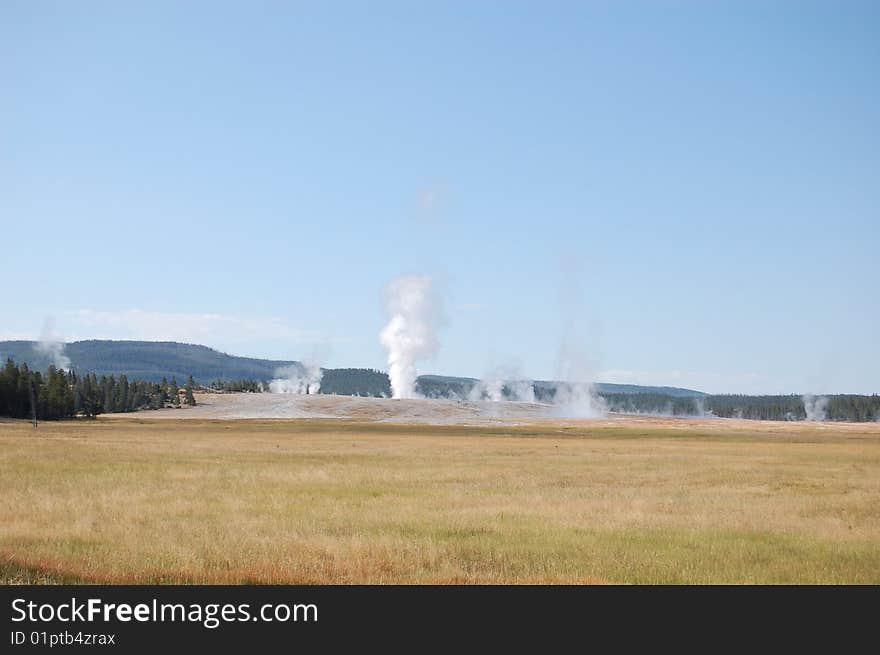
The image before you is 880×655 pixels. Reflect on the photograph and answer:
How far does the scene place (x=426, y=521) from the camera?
26.4 m

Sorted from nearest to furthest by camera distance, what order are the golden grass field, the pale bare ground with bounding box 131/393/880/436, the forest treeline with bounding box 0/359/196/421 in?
the golden grass field, the forest treeline with bounding box 0/359/196/421, the pale bare ground with bounding box 131/393/880/436

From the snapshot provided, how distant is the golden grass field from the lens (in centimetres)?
1906

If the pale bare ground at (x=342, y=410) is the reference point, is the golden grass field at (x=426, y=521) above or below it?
above

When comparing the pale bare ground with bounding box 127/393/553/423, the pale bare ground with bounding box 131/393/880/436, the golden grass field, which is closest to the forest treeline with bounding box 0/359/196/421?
the pale bare ground with bounding box 131/393/880/436

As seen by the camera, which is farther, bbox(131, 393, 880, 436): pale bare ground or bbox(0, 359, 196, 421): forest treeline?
bbox(131, 393, 880, 436): pale bare ground

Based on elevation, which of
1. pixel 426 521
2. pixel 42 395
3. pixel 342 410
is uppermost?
pixel 42 395

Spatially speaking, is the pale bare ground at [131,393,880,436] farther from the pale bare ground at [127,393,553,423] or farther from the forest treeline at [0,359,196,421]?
the forest treeline at [0,359,196,421]

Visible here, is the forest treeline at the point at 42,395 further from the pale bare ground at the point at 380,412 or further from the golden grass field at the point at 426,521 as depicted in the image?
the golden grass field at the point at 426,521

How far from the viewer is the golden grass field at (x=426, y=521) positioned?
19062mm

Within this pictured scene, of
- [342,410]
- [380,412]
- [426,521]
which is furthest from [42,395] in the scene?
[426,521]

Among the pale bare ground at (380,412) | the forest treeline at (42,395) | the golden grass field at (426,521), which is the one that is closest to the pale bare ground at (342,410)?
the pale bare ground at (380,412)

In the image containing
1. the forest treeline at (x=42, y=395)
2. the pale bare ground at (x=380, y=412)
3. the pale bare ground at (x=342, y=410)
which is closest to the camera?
the forest treeline at (x=42, y=395)

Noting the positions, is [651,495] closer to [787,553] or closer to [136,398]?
[787,553]

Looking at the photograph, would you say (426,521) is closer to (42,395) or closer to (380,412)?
(42,395)
